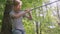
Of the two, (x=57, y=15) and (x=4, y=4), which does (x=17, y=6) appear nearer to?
(x=4, y=4)

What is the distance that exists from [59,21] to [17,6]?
33.5 ft

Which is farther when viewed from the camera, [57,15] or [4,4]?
[57,15]

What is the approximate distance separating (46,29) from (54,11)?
1.58 m

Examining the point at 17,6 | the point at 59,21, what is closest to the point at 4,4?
the point at 17,6

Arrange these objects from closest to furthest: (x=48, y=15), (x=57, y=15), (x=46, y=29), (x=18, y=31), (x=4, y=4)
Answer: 1. (x=18, y=31)
2. (x=4, y=4)
3. (x=48, y=15)
4. (x=46, y=29)
5. (x=57, y=15)

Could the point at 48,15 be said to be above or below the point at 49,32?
above

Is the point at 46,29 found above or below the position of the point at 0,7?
below

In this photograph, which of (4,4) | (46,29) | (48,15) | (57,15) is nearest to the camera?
(4,4)

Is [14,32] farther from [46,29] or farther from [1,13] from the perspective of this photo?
[46,29]

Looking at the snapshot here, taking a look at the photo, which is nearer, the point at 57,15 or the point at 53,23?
the point at 53,23

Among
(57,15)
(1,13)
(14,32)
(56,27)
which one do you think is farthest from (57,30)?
(14,32)

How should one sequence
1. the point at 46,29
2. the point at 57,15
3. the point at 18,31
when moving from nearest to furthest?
the point at 18,31 → the point at 46,29 → the point at 57,15

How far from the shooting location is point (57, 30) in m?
13.2

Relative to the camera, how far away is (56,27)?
528 inches
